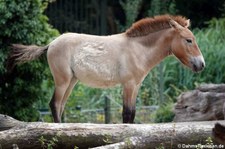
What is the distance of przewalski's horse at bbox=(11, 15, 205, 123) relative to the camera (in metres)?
8.95

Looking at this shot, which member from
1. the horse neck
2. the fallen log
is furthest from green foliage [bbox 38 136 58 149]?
the horse neck

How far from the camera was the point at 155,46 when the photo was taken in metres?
9.20

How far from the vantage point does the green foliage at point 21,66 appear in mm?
11227

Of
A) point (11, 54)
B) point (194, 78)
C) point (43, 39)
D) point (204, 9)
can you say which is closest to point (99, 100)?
point (194, 78)

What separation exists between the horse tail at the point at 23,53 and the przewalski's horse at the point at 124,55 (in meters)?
0.16

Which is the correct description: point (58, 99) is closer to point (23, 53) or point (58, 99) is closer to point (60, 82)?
point (60, 82)

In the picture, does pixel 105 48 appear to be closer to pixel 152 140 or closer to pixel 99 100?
pixel 152 140

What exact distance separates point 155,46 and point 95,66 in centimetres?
82

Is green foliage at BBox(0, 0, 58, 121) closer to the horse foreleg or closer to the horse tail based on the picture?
the horse tail

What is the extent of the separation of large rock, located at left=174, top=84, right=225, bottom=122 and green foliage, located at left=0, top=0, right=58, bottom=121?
7.81ft

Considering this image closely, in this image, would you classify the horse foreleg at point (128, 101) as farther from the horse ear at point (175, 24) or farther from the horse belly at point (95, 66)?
the horse ear at point (175, 24)

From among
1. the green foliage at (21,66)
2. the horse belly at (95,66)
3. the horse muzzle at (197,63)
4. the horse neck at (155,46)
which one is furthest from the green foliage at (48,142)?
the green foliage at (21,66)

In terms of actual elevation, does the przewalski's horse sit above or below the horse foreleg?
above

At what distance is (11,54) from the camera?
961cm
